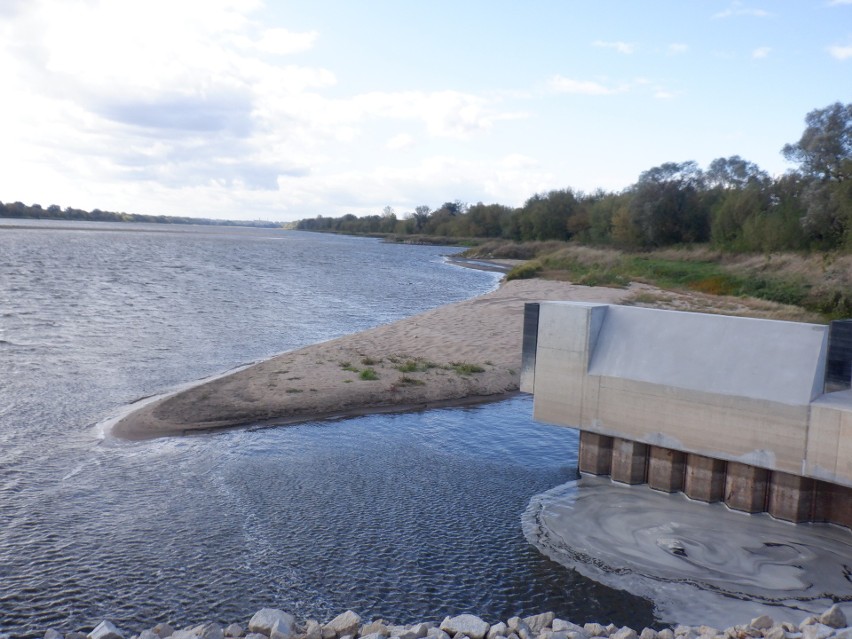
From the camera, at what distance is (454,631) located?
8.65m

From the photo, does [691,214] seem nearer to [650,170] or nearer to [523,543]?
[650,170]

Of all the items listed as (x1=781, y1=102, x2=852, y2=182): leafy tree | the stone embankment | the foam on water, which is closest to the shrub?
the foam on water

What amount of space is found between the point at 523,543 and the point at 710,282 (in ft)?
139

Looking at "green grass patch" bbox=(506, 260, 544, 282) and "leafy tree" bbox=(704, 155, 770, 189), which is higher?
"leafy tree" bbox=(704, 155, 770, 189)

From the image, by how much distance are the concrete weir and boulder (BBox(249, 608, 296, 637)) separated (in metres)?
8.02

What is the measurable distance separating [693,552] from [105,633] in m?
8.81

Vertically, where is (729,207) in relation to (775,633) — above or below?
above

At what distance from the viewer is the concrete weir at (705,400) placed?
41.9 feet

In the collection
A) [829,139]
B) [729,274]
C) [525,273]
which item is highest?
[829,139]

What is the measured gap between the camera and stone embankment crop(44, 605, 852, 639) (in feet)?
27.8

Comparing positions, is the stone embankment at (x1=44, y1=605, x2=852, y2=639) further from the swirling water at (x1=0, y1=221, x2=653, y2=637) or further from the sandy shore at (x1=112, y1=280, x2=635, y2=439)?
the sandy shore at (x1=112, y1=280, x2=635, y2=439)

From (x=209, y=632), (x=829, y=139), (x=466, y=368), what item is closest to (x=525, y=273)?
(x=829, y=139)

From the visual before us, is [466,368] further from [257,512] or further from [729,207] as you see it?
[729,207]

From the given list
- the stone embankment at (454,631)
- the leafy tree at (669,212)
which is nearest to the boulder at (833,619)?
the stone embankment at (454,631)
